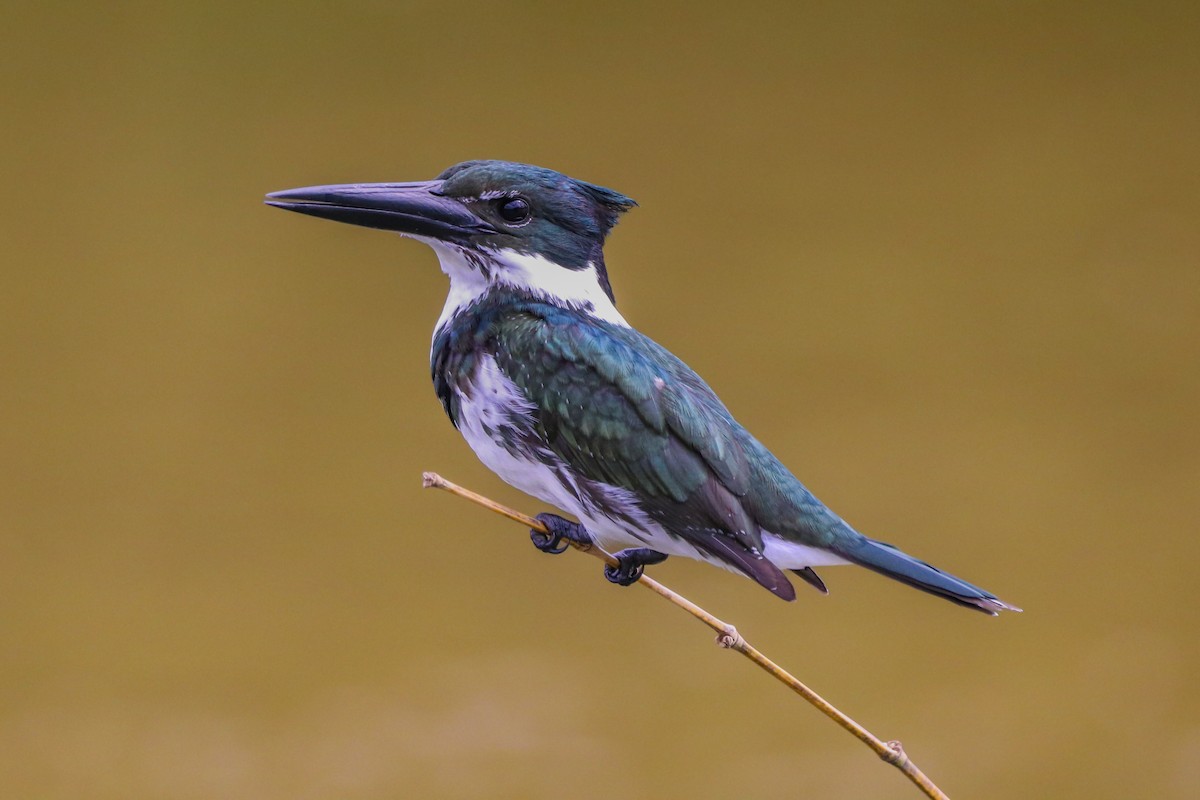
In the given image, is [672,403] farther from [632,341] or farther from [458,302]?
[458,302]

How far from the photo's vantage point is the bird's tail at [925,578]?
0.85 m

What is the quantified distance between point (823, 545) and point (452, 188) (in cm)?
42

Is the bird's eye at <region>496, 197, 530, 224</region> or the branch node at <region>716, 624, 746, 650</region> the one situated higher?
the bird's eye at <region>496, 197, 530, 224</region>

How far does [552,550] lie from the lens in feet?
3.28

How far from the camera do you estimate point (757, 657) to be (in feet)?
2.81

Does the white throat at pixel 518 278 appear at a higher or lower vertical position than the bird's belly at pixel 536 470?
higher

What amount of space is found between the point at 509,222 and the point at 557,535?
10.4 inches

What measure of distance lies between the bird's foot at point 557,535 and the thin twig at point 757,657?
0.01 metres

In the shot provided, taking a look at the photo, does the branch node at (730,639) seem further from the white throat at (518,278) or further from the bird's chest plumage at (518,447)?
the white throat at (518,278)

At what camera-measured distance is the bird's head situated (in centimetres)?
90

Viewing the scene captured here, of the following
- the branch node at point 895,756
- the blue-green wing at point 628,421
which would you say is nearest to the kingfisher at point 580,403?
the blue-green wing at point 628,421

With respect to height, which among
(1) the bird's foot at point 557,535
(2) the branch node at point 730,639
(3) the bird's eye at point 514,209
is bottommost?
(2) the branch node at point 730,639

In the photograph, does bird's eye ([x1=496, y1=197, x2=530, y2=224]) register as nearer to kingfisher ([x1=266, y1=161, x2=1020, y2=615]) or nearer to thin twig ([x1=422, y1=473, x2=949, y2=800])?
kingfisher ([x1=266, y1=161, x2=1020, y2=615])

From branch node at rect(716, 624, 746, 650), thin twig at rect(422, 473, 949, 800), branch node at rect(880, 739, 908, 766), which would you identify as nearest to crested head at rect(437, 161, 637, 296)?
thin twig at rect(422, 473, 949, 800)
